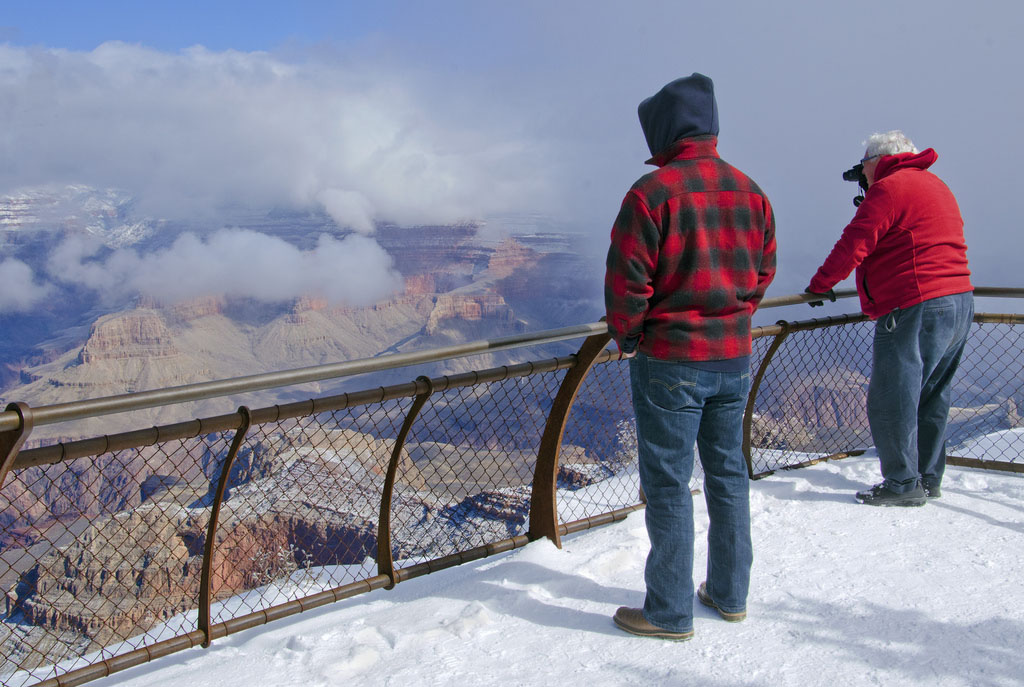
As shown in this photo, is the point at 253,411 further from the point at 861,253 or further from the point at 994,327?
the point at 994,327

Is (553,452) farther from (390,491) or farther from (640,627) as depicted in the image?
(640,627)

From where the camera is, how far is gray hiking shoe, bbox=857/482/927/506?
12.5ft

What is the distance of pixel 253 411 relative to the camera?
2.58 m

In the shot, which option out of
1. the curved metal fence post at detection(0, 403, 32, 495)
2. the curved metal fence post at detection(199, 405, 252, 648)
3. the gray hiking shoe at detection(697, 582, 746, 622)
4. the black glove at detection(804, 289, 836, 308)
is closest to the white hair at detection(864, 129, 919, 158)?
the black glove at detection(804, 289, 836, 308)

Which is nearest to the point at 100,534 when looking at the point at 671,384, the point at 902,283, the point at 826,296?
the point at 671,384

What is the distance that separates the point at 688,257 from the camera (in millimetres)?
2314

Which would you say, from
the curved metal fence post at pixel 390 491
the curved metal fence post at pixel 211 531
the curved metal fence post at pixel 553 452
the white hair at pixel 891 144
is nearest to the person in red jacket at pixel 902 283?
the white hair at pixel 891 144

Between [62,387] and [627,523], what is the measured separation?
15744 cm

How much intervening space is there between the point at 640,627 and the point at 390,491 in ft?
3.43

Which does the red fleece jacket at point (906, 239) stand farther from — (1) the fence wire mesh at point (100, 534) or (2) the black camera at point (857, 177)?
(1) the fence wire mesh at point (100, 534)

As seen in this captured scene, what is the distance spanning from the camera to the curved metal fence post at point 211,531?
263 centimetres

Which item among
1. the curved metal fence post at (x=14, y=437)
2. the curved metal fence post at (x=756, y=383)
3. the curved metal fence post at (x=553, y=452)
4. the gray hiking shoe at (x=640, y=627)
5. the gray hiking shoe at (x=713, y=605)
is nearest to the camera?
the curved metal fence post at (x=14, y=437)

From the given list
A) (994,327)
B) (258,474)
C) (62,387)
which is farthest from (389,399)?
(62,387)

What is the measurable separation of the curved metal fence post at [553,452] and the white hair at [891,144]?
5.28 feet
